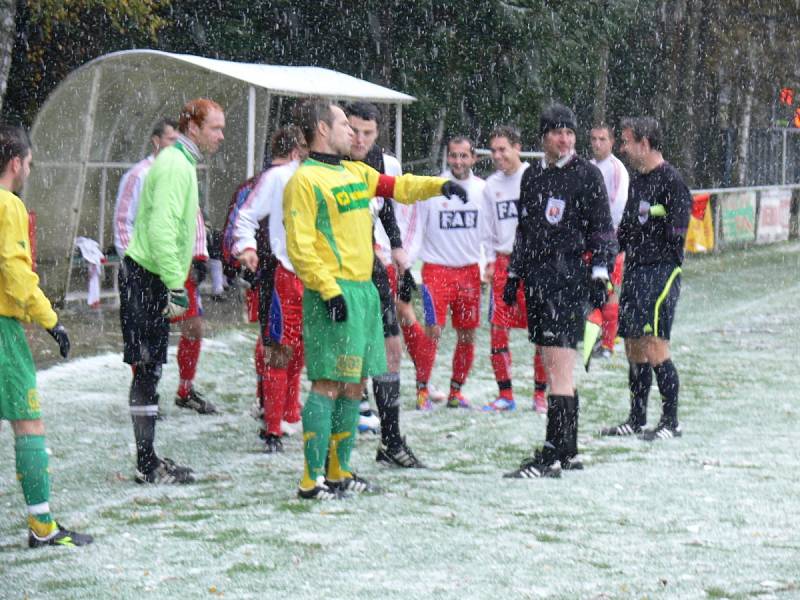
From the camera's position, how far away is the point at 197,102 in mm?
7309

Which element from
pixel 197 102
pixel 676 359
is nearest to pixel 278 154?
pixel 197 102

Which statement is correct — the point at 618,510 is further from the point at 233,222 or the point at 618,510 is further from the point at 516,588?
the point at 233,222

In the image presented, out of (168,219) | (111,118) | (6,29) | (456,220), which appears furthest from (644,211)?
(111,118)

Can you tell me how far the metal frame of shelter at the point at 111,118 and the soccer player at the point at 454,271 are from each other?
17.2ft

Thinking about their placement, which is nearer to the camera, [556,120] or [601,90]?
[556,120]

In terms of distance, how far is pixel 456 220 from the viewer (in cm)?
994

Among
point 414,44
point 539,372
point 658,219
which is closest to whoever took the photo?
point 658,219

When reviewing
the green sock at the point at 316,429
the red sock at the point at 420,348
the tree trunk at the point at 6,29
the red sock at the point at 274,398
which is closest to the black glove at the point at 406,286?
→ the red sock at the point at 420,348

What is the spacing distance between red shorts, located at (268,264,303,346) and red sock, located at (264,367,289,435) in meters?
0.23

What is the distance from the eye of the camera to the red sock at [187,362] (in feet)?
31.6

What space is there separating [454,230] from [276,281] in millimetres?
2155

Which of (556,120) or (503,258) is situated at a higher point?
(556,120)

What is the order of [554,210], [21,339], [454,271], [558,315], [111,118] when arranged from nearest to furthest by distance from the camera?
[21,339], [558,315], [554,210], [454,271], [111,118]

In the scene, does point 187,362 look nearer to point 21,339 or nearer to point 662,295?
point 662,295
